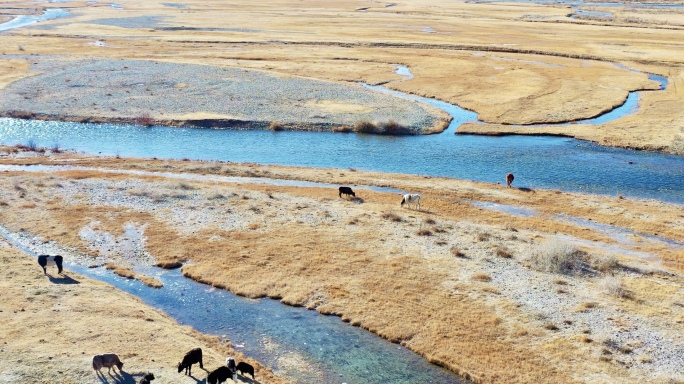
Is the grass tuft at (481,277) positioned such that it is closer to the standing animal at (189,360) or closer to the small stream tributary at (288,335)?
the small stream tributary at (288,335)

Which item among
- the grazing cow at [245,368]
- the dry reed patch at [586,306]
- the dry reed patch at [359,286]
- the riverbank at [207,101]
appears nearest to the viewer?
the grazing cow at [245,368]

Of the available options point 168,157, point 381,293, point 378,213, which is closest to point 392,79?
point 168,157

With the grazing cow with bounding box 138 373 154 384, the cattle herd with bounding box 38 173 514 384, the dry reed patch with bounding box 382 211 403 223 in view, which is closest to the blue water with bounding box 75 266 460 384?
the cattle herd with bounding box 38 173 514 384

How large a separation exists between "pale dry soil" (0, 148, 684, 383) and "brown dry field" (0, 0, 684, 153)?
23679 mm

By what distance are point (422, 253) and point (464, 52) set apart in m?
87.9

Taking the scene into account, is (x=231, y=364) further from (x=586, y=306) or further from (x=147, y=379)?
(x=586, y=306)

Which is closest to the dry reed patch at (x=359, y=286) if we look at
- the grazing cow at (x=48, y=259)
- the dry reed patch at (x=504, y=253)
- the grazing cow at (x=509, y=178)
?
the dry reed patch at (x=504, y=253)

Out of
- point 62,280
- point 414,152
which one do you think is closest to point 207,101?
point 414,152

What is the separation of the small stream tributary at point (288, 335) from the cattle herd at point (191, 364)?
6.41ft

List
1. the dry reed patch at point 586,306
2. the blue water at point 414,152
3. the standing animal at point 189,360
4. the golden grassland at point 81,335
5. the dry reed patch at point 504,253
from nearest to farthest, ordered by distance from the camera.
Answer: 1. the golden grassland at point 81,335
2. the standing animal at point 189,360
3. the dry reed patch at point 586,306
4. the dry reed patch at point 504,253
5. the blue water at point 414,152

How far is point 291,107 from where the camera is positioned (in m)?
76.1

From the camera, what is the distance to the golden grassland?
926 inches

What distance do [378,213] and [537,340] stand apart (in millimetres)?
17865

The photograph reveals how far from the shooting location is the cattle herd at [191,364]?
23000 mm
